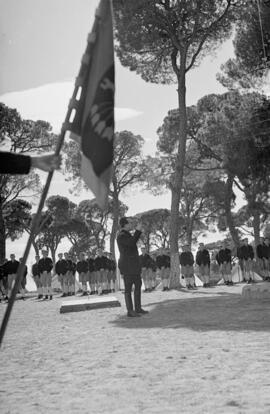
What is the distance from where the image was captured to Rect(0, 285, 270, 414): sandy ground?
317 centimetres

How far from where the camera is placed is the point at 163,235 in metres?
57.4

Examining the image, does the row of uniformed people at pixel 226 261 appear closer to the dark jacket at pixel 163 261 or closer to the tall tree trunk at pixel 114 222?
the dark jacket at pixel 163 261

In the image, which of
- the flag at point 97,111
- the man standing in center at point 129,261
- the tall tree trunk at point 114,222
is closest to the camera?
the flag at point 97,111

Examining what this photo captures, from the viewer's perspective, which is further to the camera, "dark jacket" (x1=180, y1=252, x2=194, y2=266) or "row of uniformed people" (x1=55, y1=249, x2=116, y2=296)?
"row of uniformed people" (x1=55, y1=249, x2=116, y2=296)

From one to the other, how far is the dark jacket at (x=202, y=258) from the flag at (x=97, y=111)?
16.9 meters

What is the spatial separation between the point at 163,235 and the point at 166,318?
48994 millimetres

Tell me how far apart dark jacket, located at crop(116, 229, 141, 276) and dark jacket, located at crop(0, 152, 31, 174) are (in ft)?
19.2

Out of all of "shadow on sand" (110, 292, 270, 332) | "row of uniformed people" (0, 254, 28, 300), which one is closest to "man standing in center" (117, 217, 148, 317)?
"shadow on sand" (110, 292, 270, 332)

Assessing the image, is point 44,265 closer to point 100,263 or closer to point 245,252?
point 100,263

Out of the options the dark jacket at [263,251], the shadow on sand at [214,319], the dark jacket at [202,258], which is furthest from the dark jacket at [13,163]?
the dark jacket at [263,251]

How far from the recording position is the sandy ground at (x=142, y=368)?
3.17 m

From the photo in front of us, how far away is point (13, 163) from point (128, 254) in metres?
6.08

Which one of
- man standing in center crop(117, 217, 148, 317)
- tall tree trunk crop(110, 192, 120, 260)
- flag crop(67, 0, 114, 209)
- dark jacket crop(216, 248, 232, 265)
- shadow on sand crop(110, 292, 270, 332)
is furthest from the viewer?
tall tree trunk crop(110, 192, 120, 260)

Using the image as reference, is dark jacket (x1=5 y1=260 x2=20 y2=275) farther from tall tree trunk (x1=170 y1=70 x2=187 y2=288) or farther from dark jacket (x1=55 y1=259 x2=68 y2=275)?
tall tree trunk (x1=170 y1=70 x2=187 y2=288)
